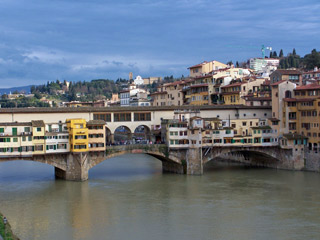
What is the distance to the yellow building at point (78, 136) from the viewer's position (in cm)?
4031

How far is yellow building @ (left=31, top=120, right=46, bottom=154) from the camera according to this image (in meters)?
39.7

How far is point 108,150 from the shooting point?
42406 millimetres

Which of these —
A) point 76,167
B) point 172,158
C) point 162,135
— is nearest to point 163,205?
point 76,167

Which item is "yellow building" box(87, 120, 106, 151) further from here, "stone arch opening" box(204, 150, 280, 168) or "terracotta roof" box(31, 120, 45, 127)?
"stone arch opening" box(204, 150, 280, 168)

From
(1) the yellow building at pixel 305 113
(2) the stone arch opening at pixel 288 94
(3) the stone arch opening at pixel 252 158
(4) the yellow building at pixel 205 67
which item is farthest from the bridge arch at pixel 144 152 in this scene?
(4) the yellow building at pixel 205 67

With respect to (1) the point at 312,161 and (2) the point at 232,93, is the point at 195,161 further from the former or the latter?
(2) the point at 232,93

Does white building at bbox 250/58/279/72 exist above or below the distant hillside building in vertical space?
above

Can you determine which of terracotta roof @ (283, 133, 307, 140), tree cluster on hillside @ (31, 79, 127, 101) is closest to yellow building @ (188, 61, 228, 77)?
terracotta roof @ (283, 133, 307, 140)

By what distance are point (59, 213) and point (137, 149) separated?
549 inches

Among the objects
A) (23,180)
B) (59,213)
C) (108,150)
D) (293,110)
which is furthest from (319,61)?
(59,213)

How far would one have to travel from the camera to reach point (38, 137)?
39.9 meters

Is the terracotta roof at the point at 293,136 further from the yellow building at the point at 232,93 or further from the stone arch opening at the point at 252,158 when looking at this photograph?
the yellow building at the point at 232,93

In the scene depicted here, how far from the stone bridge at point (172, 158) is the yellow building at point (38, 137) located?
0.68 meters

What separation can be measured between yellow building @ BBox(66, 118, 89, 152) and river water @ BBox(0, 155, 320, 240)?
2869 millimetres
